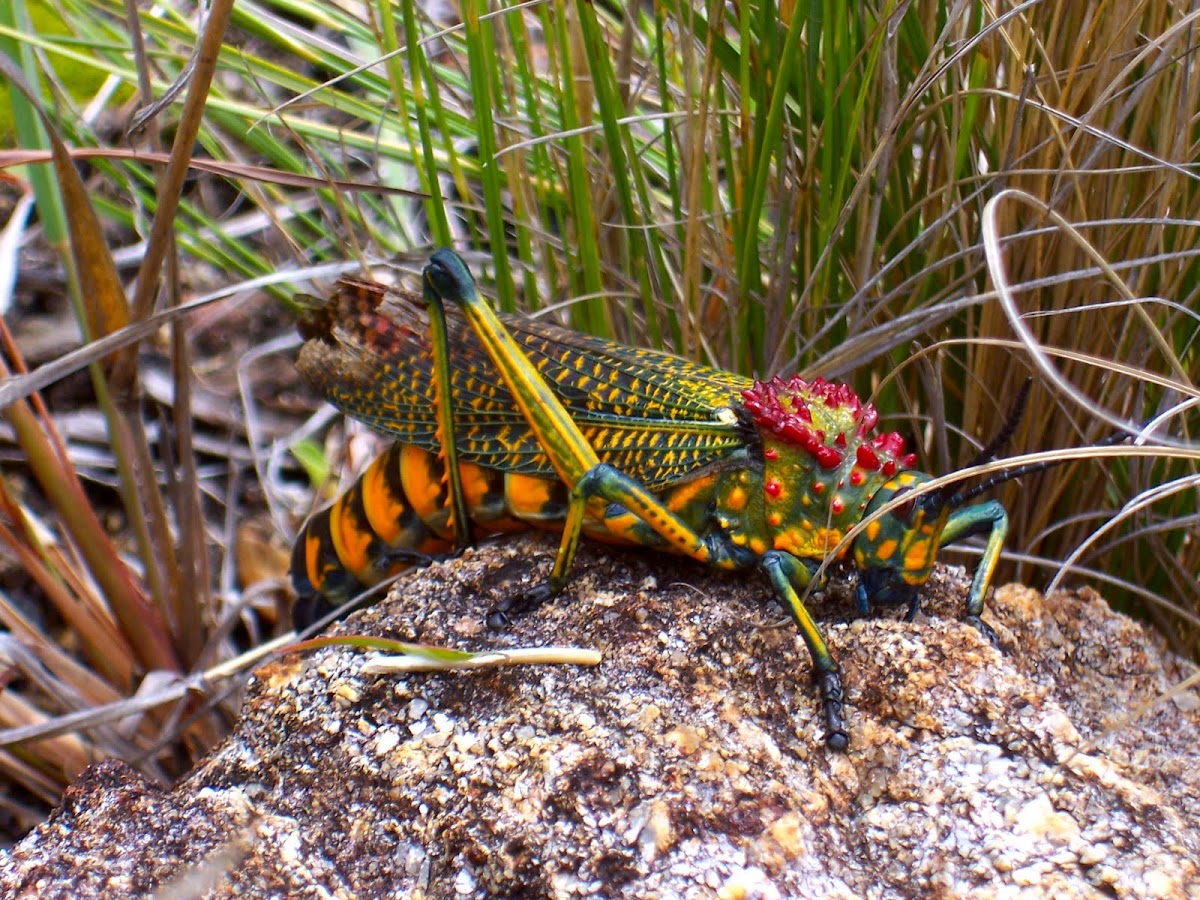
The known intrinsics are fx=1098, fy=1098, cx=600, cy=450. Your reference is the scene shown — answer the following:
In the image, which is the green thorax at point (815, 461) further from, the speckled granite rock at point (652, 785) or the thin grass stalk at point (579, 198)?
the thin grass stalk at point (579, 198)

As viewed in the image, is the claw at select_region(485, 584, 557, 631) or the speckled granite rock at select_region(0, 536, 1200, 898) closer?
the speckled granite rock at select_region(0, 536, 1200, 898)

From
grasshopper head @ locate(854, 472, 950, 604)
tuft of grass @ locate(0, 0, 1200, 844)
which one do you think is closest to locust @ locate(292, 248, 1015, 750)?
grasshopper head @ locate(854, 472, 950, 604)

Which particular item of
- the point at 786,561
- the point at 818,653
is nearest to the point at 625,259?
the point at 786,561

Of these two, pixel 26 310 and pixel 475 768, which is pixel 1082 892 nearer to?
pixel 475 768

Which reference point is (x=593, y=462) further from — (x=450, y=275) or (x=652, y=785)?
(x=652, y=785)

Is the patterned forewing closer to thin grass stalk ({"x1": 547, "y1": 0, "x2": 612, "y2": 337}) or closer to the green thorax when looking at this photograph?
the green thorax

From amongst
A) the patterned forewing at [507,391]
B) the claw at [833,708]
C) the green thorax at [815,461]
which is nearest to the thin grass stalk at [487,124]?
the patterned forewing at [507,391]
